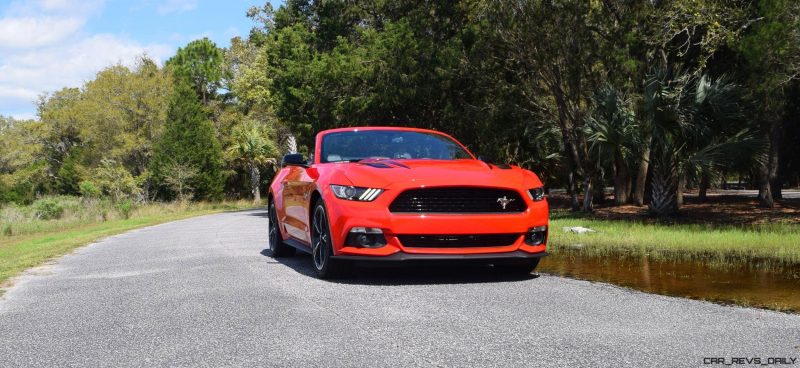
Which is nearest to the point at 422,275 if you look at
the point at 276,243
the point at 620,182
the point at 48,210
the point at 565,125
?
the point at 276,243

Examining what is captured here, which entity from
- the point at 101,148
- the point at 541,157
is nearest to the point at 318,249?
the point at 541,157

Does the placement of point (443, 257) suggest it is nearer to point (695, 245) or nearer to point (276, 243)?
point (276, 243)

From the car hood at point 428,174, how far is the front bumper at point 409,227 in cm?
19

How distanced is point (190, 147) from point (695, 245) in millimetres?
46070

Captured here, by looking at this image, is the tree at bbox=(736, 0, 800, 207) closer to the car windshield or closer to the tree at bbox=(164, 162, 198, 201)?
the car windshield

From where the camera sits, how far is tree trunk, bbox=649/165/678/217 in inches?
689

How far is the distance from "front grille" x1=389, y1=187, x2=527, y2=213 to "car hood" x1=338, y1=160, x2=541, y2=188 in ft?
0.25

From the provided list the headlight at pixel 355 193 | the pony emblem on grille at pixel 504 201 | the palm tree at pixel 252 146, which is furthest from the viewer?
the palm tree at pixel 252 146

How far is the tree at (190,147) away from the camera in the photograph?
49.8 meters

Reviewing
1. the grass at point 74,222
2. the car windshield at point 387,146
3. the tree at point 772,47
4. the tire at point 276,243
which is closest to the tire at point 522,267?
the car windshield at point 387,146

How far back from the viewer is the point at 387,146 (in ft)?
27.5

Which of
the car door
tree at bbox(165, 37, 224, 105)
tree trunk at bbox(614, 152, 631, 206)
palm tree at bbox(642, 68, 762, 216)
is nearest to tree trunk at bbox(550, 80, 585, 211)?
tree trunk at bbox(614, 152, 631, 206)

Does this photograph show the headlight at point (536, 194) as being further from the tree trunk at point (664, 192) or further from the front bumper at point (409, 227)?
the tree trunk at point (664, 192)

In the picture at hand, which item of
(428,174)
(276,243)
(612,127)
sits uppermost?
(612,127)
